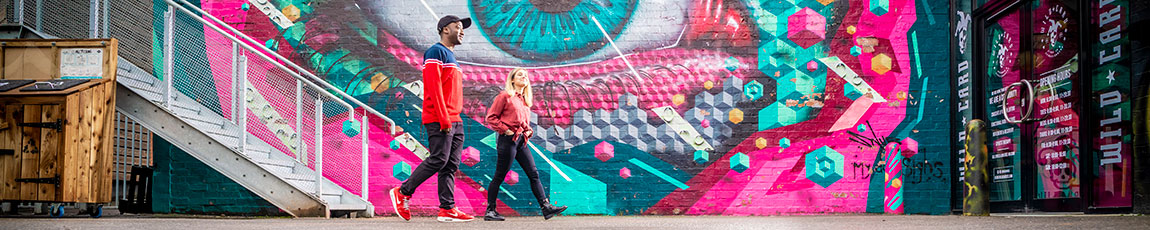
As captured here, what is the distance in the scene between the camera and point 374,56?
10.2 meters

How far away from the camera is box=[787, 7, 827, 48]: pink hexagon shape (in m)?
10.1

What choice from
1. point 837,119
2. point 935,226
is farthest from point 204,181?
point 935,226

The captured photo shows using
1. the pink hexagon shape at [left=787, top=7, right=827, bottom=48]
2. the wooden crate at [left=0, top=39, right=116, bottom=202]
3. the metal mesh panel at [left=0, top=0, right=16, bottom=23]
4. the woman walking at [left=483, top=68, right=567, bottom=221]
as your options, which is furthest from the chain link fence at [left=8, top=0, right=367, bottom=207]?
the pink hexagon shape at [left=787, top=7, right=827, bottom=48]

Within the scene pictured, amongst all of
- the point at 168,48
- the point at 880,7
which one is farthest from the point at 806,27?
the point at 168,48

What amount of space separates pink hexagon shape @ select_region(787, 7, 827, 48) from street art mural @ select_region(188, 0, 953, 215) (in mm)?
14

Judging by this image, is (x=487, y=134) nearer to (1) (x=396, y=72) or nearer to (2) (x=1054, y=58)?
(1) (x=396, y=72)

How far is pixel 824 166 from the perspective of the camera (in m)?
10.1

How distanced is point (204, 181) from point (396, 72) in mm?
2288

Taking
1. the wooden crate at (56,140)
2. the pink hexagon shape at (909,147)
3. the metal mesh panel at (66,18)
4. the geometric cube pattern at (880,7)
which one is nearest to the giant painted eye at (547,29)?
the geometric cube pattern at (880,7)

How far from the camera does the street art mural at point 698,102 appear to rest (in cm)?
1005

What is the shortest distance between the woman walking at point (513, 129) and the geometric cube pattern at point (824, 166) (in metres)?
3.68

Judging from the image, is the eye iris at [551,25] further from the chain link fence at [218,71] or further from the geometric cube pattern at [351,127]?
the chain link fence at [218,71]

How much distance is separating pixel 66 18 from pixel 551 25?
4336mm

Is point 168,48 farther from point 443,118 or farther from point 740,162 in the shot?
point 740,162
